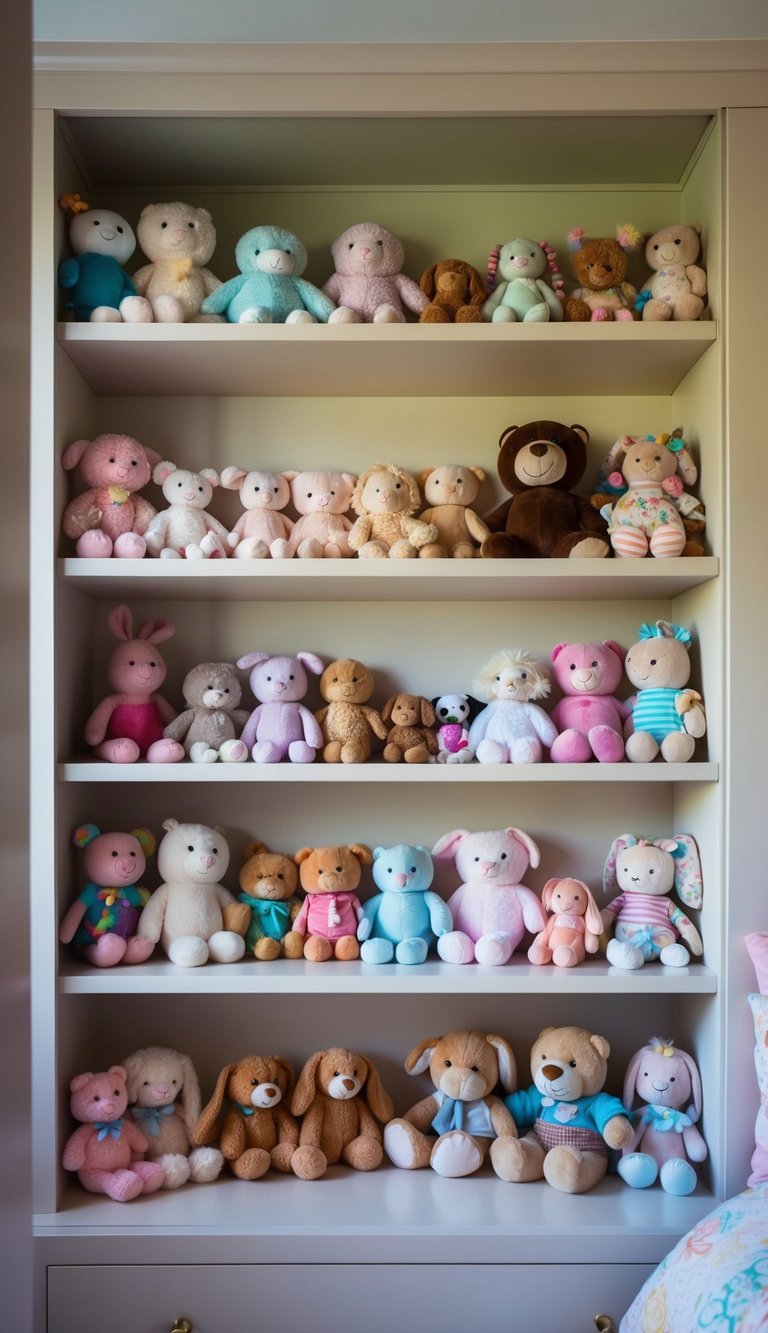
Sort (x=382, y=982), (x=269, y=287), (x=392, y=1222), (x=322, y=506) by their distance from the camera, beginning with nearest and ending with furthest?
(x=392, y=1222) → (x=382, y=982) → (x=269, y=287) → (x=322, y=506)

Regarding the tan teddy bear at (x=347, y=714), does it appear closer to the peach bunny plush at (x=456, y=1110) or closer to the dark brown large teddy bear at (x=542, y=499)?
the dark brown large teddy bear at (x=542, y=499)

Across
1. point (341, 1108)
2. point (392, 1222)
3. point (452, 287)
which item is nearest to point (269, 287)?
point (452, 287)

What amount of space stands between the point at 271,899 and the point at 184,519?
0.76 m

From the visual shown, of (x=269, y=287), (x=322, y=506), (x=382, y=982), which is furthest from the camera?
(x=322, y=506)

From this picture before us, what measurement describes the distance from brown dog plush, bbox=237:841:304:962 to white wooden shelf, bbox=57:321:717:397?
96cm

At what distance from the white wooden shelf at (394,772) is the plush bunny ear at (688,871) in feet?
0.59

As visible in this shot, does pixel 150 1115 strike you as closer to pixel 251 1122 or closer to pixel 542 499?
pixel 251 1122

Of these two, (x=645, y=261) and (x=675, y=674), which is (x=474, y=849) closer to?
(x=675, y=674)

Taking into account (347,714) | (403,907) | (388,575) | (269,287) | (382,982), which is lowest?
Answer: (382,982)

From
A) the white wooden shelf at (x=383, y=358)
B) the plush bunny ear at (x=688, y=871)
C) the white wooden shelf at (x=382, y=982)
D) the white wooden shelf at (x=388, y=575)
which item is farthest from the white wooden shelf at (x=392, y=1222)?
the white wooden shelf at (x=383, y=358)

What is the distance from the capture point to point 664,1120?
1958 millimetres

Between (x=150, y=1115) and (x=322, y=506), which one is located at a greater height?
(x=322, y=506)

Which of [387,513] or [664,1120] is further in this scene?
[387,513]

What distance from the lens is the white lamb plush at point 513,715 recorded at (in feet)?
6.58
